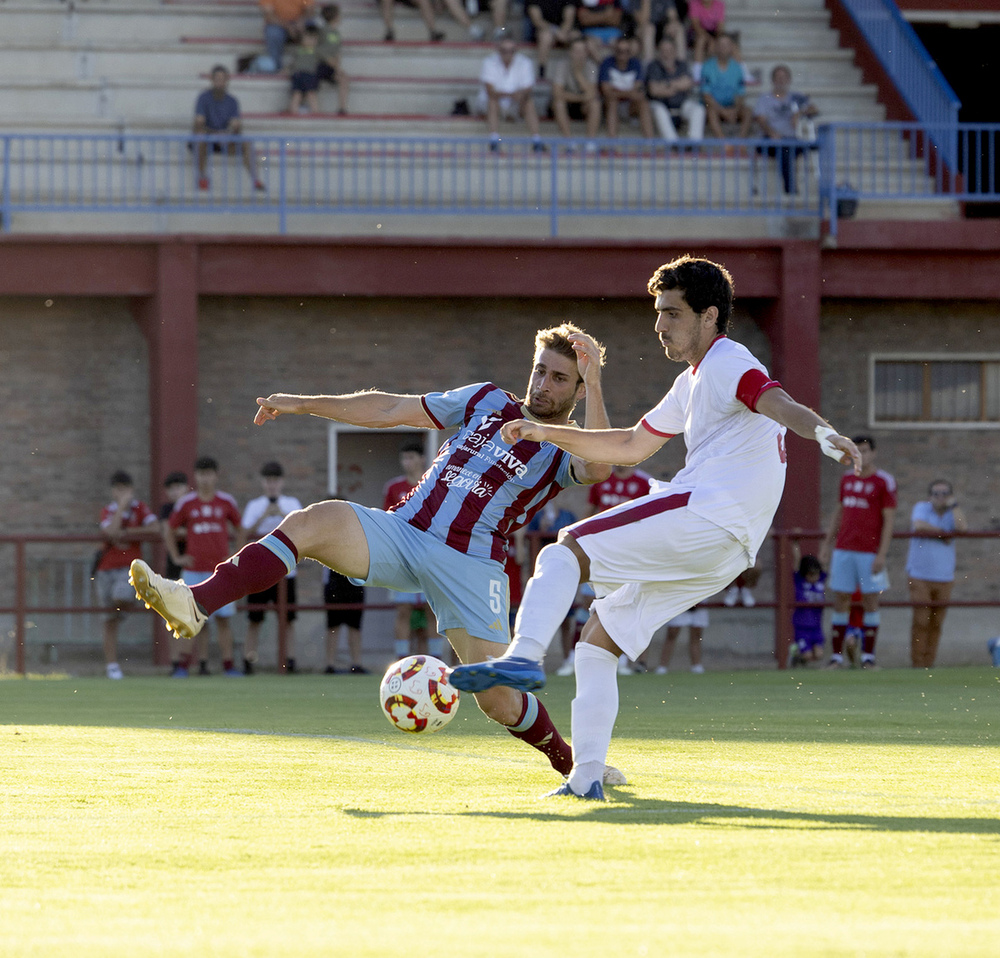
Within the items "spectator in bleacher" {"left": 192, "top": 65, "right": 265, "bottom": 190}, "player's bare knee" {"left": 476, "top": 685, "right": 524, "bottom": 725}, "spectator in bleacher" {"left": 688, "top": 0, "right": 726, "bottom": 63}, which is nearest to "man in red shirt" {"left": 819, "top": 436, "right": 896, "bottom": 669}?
"spectator in bleacher" {"left": 688, "top": 0, "right": 726, "bottom": 63}

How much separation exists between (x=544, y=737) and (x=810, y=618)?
413 inches

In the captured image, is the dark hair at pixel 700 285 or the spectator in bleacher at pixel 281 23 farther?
the spectator in bleacher at pixel 281 23

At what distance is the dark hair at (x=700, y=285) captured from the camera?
5770 mm

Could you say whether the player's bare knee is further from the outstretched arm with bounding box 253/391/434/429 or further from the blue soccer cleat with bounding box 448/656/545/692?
the outstretched arm with bounding box 253/391/434/429

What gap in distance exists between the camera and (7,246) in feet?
58.4

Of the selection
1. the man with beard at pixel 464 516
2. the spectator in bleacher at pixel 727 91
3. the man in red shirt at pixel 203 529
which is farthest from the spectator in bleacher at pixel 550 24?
the man with beard at pixel 464 516

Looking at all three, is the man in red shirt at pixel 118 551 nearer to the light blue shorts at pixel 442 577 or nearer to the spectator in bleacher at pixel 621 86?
the spectator in bleacher at pixel 621 86

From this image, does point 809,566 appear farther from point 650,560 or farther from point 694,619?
point 650,560

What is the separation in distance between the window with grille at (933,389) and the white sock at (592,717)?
15326 mm

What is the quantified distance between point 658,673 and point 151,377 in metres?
7.19

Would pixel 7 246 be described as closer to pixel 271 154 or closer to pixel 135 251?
pixel 135 251

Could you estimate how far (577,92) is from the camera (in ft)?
66.9

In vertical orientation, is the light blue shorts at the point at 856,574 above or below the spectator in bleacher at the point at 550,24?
below

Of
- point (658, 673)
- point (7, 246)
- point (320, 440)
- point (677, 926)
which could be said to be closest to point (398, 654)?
point (658, 673)
